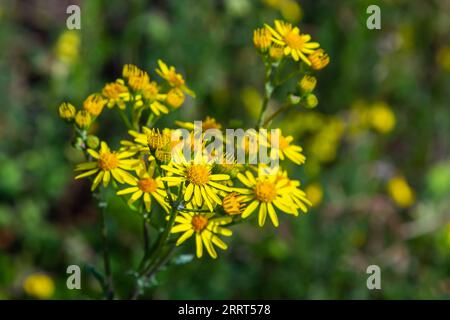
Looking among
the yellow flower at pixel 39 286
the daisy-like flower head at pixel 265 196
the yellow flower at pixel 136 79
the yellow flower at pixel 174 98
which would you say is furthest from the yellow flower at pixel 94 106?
the yellow flower at pixel 39 286

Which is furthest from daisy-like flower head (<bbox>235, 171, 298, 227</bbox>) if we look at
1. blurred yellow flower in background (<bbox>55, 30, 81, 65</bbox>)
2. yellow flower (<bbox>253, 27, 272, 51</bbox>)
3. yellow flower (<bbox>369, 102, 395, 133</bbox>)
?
blurred yellow flower in background (<bbox>55, 30, 81, 65</bbox>)

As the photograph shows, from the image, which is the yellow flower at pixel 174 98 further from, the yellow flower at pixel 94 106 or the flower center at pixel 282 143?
the flower center at pixel 282 143

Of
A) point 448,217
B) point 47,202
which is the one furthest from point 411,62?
point 47,202

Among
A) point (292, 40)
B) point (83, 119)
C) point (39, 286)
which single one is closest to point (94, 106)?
point (83, 119)

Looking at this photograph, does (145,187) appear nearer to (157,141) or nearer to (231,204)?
(157,141)

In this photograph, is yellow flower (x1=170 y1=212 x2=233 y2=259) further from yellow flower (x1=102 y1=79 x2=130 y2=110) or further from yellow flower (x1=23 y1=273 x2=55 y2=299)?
yellow flower (x1=23 y1=273 x2=55 y2=299)

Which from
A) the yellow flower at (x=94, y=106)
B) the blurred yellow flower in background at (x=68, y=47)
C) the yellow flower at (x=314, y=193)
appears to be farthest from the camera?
the blurred yellow flower in background at (x=68, y=47)
